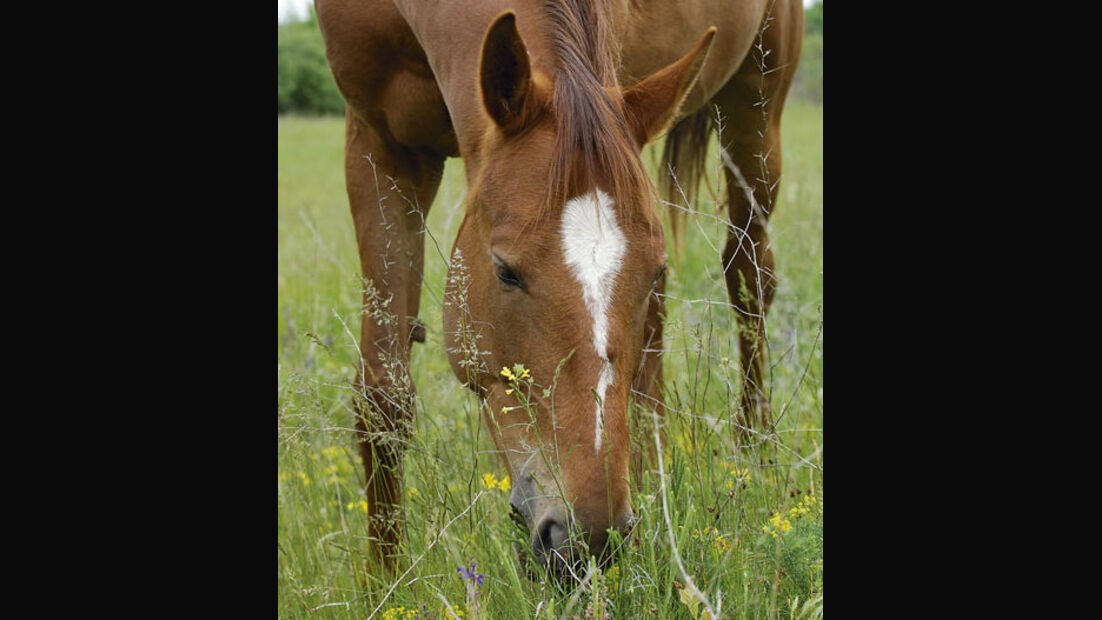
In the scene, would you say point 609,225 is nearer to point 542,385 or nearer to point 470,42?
point 542,385

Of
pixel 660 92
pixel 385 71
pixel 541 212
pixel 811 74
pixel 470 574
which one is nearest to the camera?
pixel 470 574

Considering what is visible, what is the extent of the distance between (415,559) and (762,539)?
2.74 feet

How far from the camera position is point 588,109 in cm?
211

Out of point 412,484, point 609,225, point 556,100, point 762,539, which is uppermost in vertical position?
point 556,100

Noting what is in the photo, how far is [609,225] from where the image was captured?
2.00 metres

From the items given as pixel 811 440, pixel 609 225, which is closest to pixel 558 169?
Answer: pixel 609 225

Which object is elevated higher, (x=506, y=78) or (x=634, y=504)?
(x=506, y=78)

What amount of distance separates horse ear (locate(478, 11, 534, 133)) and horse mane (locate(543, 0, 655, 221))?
8cm

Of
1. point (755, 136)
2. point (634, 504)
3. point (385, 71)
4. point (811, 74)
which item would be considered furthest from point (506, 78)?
point (811, 74)

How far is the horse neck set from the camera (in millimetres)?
2342

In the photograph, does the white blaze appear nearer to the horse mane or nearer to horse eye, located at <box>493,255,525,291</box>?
the horse mane

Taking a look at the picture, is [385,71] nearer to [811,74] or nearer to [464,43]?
[464,43]

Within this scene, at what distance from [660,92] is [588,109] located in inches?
11.4

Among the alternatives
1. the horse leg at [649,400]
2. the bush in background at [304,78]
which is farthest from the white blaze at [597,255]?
the bush in background at [304,78]
